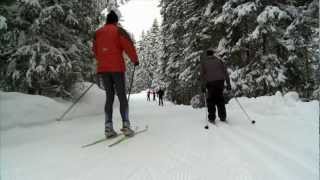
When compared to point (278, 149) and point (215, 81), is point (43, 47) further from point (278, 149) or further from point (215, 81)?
point (278, 149)

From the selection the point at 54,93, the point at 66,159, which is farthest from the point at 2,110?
the point at 66,159

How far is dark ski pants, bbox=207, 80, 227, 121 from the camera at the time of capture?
8.26 metres

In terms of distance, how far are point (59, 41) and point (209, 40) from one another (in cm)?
933

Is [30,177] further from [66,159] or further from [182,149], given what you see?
[182,149]

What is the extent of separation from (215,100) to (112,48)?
3.04 meters

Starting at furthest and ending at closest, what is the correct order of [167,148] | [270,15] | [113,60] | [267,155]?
[270,15]
[113,60]
[167,148]
[267,155]

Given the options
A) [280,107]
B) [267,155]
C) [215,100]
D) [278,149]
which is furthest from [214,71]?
[267,155]

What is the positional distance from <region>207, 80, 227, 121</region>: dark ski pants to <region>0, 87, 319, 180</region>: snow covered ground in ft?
0.98

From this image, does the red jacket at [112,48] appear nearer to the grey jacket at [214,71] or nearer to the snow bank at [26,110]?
the grey jacket at [214,71]

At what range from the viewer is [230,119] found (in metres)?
8.81

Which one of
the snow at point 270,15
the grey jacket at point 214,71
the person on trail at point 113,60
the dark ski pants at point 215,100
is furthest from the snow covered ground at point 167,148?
the snow at point 270,15

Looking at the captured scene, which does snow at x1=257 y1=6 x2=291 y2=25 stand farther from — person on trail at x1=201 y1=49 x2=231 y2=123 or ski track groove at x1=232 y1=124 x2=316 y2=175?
ski track groove at x1=232 y1=124 x2=316 y2=175

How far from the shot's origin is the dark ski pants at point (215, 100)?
8.26m

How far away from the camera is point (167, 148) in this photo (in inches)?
209
